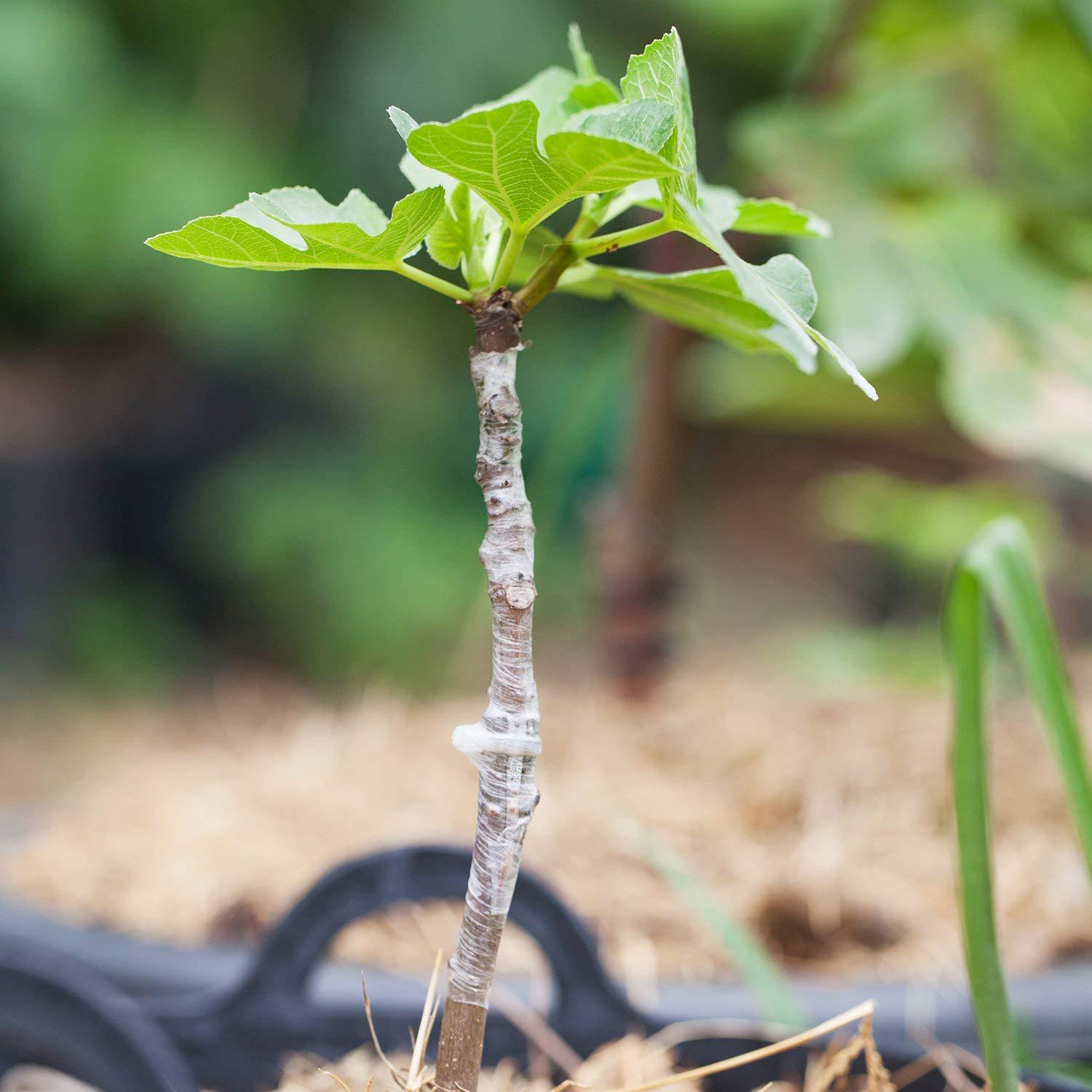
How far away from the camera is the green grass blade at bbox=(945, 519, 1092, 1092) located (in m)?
0.22

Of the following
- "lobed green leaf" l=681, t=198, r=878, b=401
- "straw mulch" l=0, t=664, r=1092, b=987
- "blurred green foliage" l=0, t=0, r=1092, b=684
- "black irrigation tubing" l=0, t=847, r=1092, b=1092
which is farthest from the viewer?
"blurred green foliage" l=0, t=0, r=1092, b=684

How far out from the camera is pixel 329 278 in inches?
69.3

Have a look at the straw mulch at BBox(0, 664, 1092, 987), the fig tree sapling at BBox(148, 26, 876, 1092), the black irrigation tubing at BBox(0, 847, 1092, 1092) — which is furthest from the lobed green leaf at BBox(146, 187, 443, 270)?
the straw mulch at BBox(0, 664, 1092, 987)

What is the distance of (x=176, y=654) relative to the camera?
1.92 meters

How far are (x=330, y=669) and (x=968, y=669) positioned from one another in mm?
1769

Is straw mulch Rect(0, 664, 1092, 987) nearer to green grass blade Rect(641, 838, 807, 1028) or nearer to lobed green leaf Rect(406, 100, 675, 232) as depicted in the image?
green grass blade Rect(641, 838, 807, 1028)

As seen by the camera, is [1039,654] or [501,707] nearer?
[501,707]

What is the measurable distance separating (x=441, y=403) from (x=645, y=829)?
1504 mm

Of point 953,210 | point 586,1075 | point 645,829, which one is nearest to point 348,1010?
point 586,1075

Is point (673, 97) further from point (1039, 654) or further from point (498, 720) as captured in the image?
point (1039, 654)

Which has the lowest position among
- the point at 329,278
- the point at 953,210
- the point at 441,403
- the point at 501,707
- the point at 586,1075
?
the point at 586,1075

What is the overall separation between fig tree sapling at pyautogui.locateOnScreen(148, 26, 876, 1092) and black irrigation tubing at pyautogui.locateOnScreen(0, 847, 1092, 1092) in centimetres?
12

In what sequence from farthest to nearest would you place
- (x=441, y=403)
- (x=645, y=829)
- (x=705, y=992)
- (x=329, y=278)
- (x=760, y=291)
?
1. (x=441, y=403)
2. (x=329, y=278)
3. (x=645, y=829)
4. (x=705, y=992)
5. (x=760, y=291)

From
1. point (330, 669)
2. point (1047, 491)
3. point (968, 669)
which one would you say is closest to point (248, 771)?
point (968, 669)
